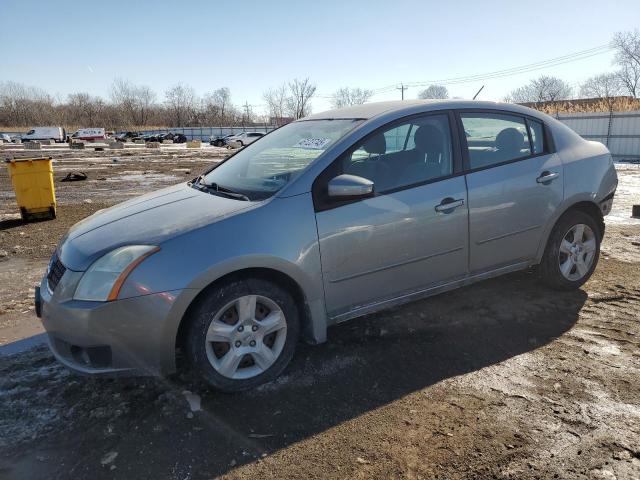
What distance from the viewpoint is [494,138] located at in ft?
13.0

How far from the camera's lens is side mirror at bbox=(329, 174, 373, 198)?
10.1 ft

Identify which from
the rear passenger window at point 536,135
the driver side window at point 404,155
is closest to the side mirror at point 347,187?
the driver side window at point 404,155

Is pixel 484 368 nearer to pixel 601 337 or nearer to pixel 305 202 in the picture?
pixel 601 337

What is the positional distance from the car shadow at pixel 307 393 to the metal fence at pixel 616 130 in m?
19.5

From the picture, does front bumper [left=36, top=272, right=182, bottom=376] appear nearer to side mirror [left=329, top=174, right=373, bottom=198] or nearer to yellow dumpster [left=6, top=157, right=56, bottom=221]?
side mirror [left=329, top=174, right=373, bottom=198]

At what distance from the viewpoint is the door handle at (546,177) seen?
13.0 ft

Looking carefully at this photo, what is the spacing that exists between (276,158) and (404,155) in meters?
0.98

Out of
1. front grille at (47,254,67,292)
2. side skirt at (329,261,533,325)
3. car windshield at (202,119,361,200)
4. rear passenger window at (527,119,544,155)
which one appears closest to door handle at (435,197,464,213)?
side skirt at (329,261,533,325)

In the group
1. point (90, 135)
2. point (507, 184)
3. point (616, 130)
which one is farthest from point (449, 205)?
point (90, 135)

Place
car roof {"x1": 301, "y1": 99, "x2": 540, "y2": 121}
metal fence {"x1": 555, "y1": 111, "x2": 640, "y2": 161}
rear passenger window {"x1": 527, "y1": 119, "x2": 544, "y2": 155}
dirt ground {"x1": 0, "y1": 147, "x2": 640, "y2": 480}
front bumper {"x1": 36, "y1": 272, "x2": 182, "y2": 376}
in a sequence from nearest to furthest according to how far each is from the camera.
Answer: dirt ground {"x1": 0, "y1": 147, "x2": 640, "y2": 480}, front bumper {"x1": 36, "y1": 272, "x2": 182, "y2": 376}, car roof {"x1": 301, "y1": 99, "x2": 540, "y2": 121}, rear passenger window {"x1": 527, "y1": 119, "x2": 544, "y2": 155}, metal fence {"x1": 555, "y1": 111, "x2": 640, "y2": 161}

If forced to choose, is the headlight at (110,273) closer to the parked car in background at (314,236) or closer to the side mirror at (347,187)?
the parked car in background at (314,236)

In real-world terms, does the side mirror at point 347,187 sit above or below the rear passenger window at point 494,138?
below

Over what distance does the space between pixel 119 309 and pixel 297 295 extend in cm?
109

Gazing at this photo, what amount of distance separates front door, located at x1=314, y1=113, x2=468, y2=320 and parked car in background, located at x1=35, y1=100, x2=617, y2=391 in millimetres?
11
